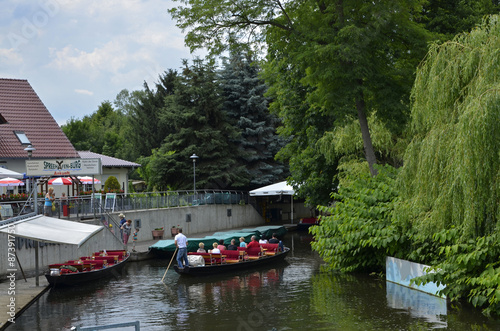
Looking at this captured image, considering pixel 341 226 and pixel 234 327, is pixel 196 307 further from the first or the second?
pixel 341 226

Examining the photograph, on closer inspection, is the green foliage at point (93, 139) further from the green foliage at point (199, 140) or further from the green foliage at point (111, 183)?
the green foliage at point (199, 140)

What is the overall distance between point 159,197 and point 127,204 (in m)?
3.27

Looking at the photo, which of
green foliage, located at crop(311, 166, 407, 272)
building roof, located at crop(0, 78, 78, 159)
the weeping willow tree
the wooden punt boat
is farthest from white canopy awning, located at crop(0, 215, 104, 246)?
building roof, located at crop(0, 78, 78, 159)

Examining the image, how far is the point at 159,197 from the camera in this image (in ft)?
117

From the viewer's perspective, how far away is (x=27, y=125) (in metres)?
37.8

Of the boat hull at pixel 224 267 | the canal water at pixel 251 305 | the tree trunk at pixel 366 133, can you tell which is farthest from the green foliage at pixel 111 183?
the tree trunk at pixel 366 133

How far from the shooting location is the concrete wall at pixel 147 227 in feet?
71.9

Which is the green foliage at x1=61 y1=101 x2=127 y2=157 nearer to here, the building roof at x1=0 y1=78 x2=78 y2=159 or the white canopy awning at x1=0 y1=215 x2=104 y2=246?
the building roof at x1=0 y1=78 x2=78 y2=159

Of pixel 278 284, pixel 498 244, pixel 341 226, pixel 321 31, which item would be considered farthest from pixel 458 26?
pixel 498 244

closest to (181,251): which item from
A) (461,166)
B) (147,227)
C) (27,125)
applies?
(147,227)

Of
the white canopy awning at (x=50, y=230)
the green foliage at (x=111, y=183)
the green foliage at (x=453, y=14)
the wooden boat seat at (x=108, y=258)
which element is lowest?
the wooden boat seat at (x=108, y=258)

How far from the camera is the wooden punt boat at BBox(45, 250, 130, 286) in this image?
20188 mm

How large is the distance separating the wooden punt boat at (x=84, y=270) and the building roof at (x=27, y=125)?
14.1 m

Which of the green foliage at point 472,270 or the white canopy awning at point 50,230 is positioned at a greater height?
the white canopy awning at point 50,230
